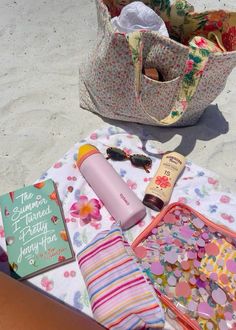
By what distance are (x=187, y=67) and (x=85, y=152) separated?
426 millimetres

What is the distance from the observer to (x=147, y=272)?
3.40 ft

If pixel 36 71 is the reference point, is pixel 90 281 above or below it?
below

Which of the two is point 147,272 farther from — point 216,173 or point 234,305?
point 216,173

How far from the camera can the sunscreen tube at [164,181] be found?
47.4 inches

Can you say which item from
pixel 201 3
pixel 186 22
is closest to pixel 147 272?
pixel 186 22

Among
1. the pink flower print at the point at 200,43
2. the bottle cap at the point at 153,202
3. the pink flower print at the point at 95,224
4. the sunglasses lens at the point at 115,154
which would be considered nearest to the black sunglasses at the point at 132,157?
the sunglasses lens at the point at 115,154

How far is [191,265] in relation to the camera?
1050mm

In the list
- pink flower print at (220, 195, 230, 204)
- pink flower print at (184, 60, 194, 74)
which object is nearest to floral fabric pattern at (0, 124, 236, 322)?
pink flower print at (220, 195, 230, 204)

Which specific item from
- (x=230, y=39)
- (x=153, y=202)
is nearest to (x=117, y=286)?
(x=153, y=202)

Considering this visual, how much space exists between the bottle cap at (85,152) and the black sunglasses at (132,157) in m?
0.07

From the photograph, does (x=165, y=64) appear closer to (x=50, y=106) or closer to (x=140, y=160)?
(x=140, y=160)

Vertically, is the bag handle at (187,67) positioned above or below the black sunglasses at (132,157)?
above

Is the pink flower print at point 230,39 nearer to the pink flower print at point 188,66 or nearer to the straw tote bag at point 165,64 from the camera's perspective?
the straw tote bag at point 165,64

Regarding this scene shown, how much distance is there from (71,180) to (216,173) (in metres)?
0.52
